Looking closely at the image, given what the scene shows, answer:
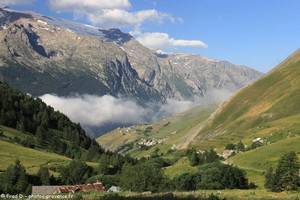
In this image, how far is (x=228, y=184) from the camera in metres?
121

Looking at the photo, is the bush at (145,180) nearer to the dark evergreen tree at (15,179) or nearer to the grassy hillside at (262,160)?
the grassy hillside at (262,160)

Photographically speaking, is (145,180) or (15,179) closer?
(145,180)

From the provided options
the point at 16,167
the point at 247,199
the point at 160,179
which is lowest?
the point at 247,199

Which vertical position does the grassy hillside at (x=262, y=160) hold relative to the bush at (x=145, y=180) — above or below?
above

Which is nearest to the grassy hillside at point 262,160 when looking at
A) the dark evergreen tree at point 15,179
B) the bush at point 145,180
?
the bush at point 145,180

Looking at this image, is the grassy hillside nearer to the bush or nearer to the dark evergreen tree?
the bush

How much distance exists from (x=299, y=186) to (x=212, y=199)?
58164 millimetres

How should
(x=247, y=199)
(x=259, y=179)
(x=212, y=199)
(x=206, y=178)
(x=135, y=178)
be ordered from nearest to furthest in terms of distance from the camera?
(x=212, y=199)
(x=247, y=199)
(x=135, y=178)
(x=206, y=178)
(x=259, y=179)

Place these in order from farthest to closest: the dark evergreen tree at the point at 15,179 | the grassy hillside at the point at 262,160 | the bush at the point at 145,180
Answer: the grassy hillside at the point at 262,160
the dark evergreen tree at the point at 15,179
the bush at the point at 145,180

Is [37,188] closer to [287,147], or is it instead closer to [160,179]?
[160,179]

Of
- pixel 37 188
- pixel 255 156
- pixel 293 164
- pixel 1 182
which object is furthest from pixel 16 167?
pixel 293 164

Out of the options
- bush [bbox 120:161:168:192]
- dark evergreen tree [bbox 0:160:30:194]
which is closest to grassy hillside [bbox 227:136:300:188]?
bush [bbox 120:161:168:192]

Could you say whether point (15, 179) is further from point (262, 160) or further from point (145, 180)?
point (145, 180)

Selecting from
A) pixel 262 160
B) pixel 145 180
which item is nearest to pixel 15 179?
pixel 262 160
